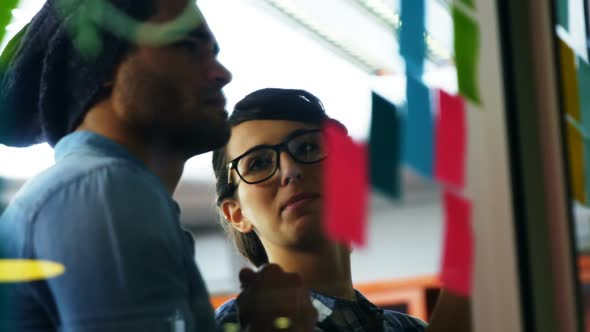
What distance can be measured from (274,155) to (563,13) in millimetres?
512

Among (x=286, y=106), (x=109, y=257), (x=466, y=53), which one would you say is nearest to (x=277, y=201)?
(x=286, y=106)

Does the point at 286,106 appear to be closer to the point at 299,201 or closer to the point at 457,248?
the point at 299,201

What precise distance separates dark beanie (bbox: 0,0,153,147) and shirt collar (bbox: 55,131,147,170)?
12 mm

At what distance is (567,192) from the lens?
100 centimetres

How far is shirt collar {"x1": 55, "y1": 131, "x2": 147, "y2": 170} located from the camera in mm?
786

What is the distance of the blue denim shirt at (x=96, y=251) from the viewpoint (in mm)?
723

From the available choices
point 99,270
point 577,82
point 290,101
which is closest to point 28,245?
point 99,270

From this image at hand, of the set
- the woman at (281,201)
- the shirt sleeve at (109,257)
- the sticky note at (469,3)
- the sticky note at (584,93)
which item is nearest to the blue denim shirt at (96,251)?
the shirt sleeve at (109,257)

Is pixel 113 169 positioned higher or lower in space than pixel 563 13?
A: lower

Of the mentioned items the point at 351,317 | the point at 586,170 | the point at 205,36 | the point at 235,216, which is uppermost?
the point at 205,36

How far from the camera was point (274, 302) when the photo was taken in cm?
83

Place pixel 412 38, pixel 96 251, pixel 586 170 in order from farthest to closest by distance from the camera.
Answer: pixel 586 170
pixel 412 38
pixel 96 251

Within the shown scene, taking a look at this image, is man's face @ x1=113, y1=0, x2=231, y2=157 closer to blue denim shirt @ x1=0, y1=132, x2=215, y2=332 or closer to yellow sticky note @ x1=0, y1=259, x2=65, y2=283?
blue denim shirt @ x1=0, y1=132, x2=215, y2=332

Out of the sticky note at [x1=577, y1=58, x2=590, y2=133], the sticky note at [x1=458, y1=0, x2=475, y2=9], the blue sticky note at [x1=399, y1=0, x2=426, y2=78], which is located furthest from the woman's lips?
the sticky note at [x1=577, y1=58, x2=590, y2=133]
